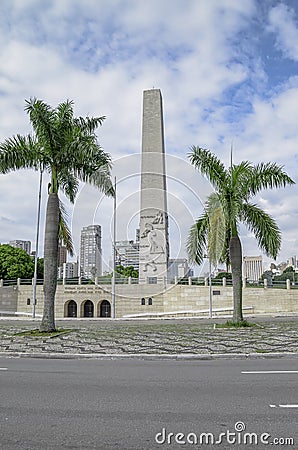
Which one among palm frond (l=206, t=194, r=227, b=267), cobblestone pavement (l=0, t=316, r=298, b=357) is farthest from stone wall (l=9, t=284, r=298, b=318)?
cobblestone pavement (l=0, t=316, r=298, b=357)

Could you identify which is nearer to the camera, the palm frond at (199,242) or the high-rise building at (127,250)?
the palm frond at (199,242)

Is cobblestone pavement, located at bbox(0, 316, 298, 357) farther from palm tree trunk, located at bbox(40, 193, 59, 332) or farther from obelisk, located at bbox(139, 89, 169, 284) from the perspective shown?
obelisk, located at bbox(139, 89, 169, 284)

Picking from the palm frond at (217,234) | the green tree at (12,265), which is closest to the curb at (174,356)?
the palm frond at (217,234)

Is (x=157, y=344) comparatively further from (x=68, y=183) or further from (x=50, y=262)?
(x=68, y=183)

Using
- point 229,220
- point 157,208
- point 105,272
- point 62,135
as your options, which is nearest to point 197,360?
point 229,220

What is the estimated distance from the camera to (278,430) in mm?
4902

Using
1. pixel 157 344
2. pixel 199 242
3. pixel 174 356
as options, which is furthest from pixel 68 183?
pixel 174 356

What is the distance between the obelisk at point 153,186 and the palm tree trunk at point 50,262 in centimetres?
2307

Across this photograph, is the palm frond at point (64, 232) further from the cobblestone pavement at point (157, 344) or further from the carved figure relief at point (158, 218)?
the carved figure relief at point (158, 218)

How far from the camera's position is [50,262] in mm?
16516

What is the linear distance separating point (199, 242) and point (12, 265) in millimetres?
46480

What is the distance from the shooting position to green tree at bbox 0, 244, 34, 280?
6100 cm

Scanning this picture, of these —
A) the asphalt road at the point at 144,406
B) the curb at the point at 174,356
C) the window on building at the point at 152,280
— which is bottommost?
the asphalt road at the point at 144,406

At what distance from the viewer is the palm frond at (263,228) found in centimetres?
1833
